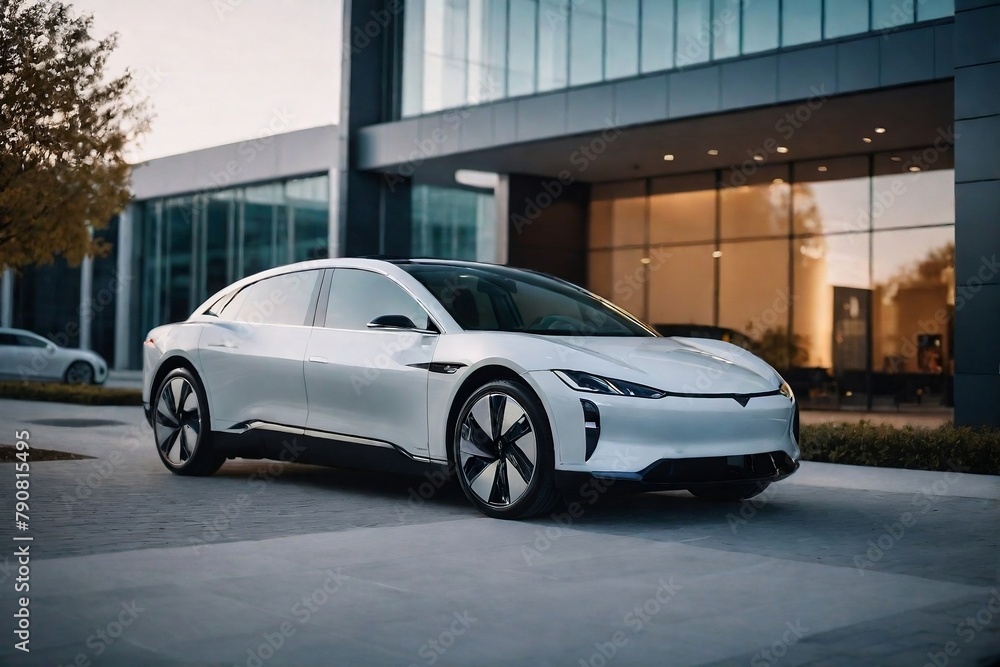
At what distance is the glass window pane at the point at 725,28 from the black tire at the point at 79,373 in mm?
16074

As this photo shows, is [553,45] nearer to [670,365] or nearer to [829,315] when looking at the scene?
[829,315]

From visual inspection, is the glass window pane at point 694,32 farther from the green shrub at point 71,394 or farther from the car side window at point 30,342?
the car side window at point 30,342

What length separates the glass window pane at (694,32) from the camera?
792 inches

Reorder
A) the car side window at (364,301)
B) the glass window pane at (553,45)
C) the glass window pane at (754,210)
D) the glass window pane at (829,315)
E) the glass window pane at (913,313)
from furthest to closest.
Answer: the glass window pane at (754,210) → the glass window pane at (829,315) → the glass window pane at (553,45) → the glass window pane at (913,313) → the car side window at (364,301)

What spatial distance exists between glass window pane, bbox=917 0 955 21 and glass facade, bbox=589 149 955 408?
4505mm

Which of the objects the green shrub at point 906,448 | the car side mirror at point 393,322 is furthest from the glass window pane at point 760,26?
the car side mirror at point 393,322

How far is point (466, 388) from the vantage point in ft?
21.7

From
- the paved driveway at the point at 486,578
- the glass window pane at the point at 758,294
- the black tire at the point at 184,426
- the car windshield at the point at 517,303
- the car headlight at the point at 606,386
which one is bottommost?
the paved driveway at the point at 486,578

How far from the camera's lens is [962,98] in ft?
46.3

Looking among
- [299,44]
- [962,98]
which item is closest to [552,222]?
[299,44]

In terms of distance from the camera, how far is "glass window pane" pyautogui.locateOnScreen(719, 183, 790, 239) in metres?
23.9

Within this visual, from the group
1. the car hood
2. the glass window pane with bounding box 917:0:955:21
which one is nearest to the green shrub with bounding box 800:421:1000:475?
the car hood

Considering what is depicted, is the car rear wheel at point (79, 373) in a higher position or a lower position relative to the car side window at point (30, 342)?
lower

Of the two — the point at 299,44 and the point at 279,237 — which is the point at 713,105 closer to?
the point at 299,44
